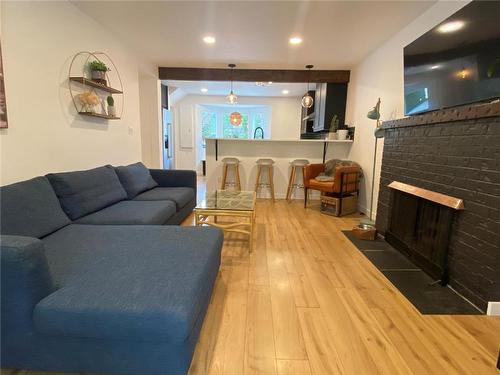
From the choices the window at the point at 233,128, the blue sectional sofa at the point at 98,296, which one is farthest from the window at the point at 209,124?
the blue sectional sofa at the point at 98,296

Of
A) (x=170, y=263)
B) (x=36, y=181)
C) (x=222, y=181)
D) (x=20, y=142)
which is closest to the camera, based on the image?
(x=170, y=263)

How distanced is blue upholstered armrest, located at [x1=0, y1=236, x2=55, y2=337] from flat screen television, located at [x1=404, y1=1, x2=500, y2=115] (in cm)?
260

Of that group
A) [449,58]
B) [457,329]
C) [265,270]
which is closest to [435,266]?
[457,329]

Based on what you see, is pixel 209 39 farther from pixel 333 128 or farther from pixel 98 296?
pixel 98 296

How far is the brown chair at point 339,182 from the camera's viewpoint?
3828 millimetres

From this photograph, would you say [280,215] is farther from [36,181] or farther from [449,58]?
[36,181]

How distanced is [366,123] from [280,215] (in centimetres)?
197

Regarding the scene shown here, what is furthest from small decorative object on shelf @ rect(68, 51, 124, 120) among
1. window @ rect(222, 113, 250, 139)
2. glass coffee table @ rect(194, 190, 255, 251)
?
window @ rect(222, 113, 250, 139)

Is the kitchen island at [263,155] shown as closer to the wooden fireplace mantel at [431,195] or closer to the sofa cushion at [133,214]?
the wooden fireplace mantel at [431,195]

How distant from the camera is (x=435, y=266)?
Answer: 2170mm

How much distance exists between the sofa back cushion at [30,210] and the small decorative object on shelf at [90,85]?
114 cm

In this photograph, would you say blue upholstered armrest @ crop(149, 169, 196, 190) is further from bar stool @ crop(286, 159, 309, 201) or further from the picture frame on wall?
bar stool @ crop(286, 159, 309, 201)

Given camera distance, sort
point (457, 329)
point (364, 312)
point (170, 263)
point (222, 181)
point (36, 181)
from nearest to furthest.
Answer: point (170, 263), point (457, 329), point (364, 312), point (36, 181), point (222, 181)

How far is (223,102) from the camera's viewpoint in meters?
8.16
